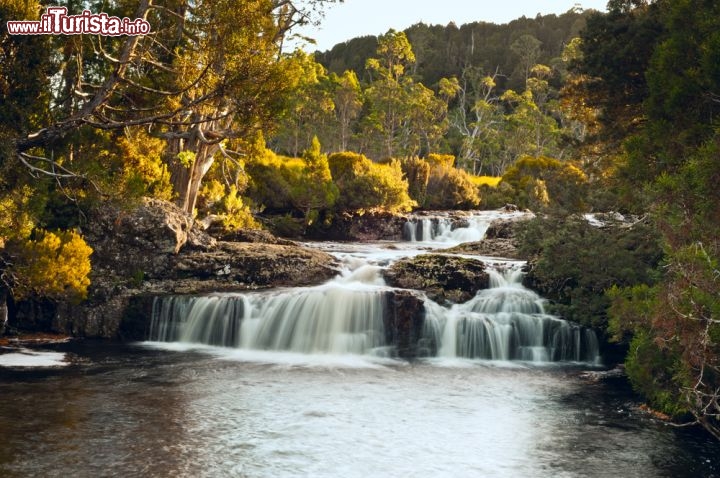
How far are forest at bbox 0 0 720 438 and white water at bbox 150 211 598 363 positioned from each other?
1.13m

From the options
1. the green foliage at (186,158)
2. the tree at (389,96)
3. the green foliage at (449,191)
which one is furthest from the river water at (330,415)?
the tree at (389,96)

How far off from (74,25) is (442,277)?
12.3 m

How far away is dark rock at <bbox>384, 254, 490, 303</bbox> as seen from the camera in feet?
72.1

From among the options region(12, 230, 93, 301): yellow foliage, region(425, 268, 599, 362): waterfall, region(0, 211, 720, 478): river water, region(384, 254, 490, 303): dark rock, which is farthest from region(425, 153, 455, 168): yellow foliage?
region(12, 230, 93, 301): yellow foliage

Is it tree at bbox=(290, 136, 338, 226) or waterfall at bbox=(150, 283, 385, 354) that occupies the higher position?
tree at bbox=(290, 136, 338, 226)

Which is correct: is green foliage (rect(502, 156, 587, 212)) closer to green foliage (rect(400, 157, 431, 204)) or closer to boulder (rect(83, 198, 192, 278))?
green foliage (rect(400, 157, 431, 204))

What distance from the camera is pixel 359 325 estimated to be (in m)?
21.0

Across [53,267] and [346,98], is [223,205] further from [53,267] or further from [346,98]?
[346,98]

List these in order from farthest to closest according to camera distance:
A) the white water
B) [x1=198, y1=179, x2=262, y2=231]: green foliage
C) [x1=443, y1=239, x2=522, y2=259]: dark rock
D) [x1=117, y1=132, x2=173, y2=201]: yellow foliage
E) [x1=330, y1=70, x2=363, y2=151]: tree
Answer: [x1=330, y1=70, x2=363, y2=151]: tree, [x1=198, y1=179, x2=262, y2=231]: green foliage, [x1=443, y1=239, x2=522, y2=259]: dark rock, [x1=117, y1=132, x2=173, y2=201]: yellow foliage, the white water

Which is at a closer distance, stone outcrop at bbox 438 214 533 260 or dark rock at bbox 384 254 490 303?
dark rock at bbox 384 254 490 303

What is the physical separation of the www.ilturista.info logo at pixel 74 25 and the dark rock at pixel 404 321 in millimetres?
9931

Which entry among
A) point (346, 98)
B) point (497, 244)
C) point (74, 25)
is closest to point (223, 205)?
point (497, 244)

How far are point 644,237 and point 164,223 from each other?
48.3 feet

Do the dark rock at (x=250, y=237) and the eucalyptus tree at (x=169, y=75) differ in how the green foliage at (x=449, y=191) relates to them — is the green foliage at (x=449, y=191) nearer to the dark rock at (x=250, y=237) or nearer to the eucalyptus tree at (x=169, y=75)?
the dark rock at (x=250, y=237)
